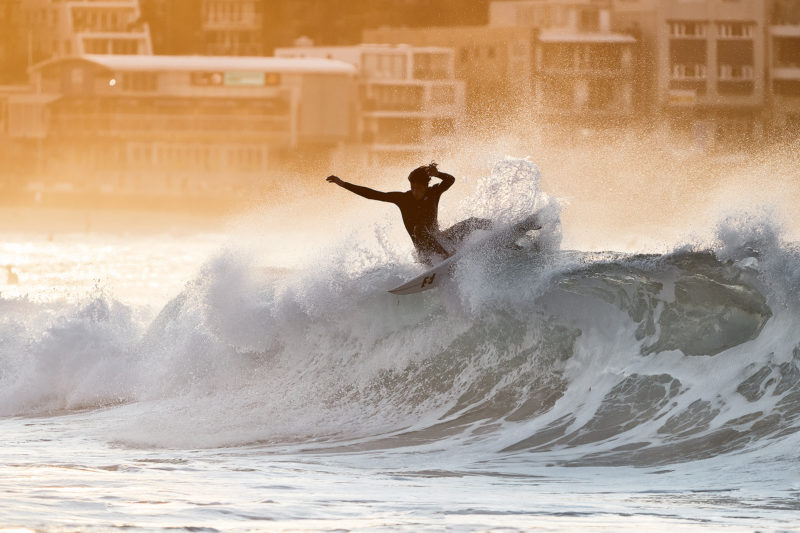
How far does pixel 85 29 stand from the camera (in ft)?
447

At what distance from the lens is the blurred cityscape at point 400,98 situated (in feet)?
363

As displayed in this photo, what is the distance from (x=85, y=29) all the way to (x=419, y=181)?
5070 inches

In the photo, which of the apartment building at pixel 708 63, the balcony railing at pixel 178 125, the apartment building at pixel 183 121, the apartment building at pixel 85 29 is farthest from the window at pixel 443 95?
the apartment building at pixel 85 29

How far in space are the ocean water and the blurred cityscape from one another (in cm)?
9315

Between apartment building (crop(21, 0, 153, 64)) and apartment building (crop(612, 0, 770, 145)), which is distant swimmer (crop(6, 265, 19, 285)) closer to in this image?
apartment building (crop(612, 0, 770, 145))

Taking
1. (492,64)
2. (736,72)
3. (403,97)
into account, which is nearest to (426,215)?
(403,97)

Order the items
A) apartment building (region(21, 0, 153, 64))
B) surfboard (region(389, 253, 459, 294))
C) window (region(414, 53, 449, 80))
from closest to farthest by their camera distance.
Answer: surfboard (region(389, 253, 459, 294)) < window (region(414, 53, 449, 80)) < apartment building (region(21, 0, 153, 64))

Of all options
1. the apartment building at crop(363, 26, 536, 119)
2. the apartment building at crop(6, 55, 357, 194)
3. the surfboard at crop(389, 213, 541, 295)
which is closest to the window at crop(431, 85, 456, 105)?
the apartment building at crop(363, 26, 536, 119)

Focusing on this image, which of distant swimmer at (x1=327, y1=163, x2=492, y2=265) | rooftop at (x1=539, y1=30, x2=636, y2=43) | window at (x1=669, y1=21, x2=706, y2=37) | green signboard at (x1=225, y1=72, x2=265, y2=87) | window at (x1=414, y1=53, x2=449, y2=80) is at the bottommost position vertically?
distant swimmer at (x1=327, y1=163, x2=492, y2=265)

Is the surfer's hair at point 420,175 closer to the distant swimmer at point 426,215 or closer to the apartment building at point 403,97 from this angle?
the distant swimmer at point 426,215

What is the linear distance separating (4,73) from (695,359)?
133822 mm

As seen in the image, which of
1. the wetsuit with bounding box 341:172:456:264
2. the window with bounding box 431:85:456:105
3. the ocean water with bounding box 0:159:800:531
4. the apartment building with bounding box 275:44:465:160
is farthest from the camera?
the window with bounding box 431:85:456:105

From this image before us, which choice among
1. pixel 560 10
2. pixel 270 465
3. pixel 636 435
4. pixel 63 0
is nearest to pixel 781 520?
pixel 636 435

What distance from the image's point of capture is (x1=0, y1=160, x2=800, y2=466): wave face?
11.9 meters
